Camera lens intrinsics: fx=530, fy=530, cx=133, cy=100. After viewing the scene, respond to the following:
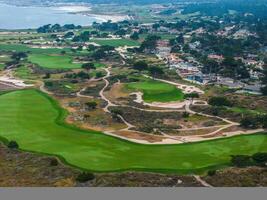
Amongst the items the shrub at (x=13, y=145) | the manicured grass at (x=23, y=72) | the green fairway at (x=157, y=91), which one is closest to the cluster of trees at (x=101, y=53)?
the manicured grass at (x=23, y=72)

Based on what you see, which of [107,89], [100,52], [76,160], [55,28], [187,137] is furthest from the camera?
[55,28]

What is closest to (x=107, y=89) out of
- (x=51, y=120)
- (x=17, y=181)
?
(x=51, y=120)

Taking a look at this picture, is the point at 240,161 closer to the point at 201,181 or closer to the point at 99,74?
the point at 201,181

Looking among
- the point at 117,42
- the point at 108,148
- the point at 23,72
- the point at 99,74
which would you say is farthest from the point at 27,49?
the point at 108,148

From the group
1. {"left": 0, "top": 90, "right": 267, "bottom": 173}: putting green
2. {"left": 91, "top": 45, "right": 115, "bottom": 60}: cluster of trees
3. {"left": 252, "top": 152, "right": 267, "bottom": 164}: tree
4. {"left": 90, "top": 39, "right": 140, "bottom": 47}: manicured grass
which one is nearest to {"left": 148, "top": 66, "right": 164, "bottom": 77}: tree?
{"left": 91, "top": 45, "right": 115, "bottom": 60}: cluster of trees

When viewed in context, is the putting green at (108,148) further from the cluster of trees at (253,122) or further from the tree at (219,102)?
the tree at (219,102)

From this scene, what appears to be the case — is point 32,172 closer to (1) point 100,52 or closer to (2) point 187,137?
(2) point 187,137

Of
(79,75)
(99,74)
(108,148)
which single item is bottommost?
(99,74)
